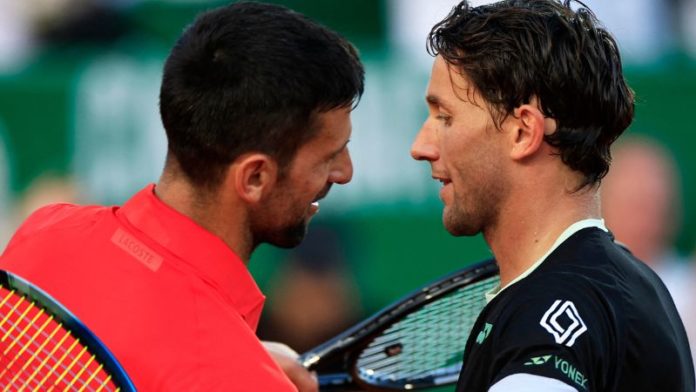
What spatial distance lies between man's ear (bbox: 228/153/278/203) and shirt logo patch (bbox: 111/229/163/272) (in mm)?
295

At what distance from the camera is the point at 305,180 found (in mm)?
3473

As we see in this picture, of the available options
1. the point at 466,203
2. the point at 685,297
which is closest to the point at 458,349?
the point at 466,203

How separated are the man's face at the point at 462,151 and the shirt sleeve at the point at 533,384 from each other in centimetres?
66

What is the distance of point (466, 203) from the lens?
345 cm

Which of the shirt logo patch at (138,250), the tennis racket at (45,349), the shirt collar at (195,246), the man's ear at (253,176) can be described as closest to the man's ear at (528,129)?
the man's ear at (253,176)

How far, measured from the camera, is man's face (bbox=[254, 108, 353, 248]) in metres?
3.45

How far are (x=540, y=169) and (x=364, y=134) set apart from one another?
4740 mm

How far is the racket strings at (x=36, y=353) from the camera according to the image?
3.02 meters

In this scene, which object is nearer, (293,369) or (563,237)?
(563,237)

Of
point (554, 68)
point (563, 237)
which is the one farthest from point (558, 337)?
point (554, 68)

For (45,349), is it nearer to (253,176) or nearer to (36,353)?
(36,353)

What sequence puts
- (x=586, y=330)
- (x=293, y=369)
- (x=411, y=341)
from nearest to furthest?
1. (x=586, y=330)
2. (x=293, y=369)
3. (x=411, y=341)

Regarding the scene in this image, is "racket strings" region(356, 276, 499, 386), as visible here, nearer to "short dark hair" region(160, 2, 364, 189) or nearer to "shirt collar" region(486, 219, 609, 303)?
"shirt collar" region(486, 219, 609, 303)

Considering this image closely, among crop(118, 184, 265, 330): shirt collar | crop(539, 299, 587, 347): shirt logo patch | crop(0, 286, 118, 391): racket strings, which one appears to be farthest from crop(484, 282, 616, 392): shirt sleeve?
crop(0, 286, 118, 391): racket strings
